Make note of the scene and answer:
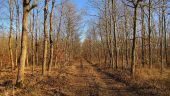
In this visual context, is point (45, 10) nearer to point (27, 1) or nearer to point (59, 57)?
point (27, 1)

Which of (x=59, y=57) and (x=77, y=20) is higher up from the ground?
(x=77, y=20)

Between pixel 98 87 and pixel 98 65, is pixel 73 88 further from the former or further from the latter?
pixel 98 65

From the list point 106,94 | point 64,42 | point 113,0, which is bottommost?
point 106,94

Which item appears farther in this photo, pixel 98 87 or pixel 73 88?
pixel 98 87

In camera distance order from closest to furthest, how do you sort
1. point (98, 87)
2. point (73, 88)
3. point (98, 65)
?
1. point (73, 88)
2. point (98, 87)
3. point (98, 65)

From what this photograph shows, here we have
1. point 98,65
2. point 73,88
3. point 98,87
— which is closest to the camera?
point 73,88

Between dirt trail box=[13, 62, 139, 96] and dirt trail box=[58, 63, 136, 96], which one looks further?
dirt trail box=[58, 63, 136, 96]

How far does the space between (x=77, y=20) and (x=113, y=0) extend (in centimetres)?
2377

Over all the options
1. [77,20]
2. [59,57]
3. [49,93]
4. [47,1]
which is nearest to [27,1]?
[49,93]

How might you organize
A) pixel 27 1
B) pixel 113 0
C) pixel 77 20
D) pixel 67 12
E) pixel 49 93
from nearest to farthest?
pixel 49 93, pixel 27 1, pixel 113 0, pixel 67 12, pixel 77 20

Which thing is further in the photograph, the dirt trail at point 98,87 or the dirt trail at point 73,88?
the dirt trail at point 98,87

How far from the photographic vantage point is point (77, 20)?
55250mm

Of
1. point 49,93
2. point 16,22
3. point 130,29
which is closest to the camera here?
point 49,93

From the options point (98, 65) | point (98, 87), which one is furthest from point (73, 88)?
point (98, 65)
